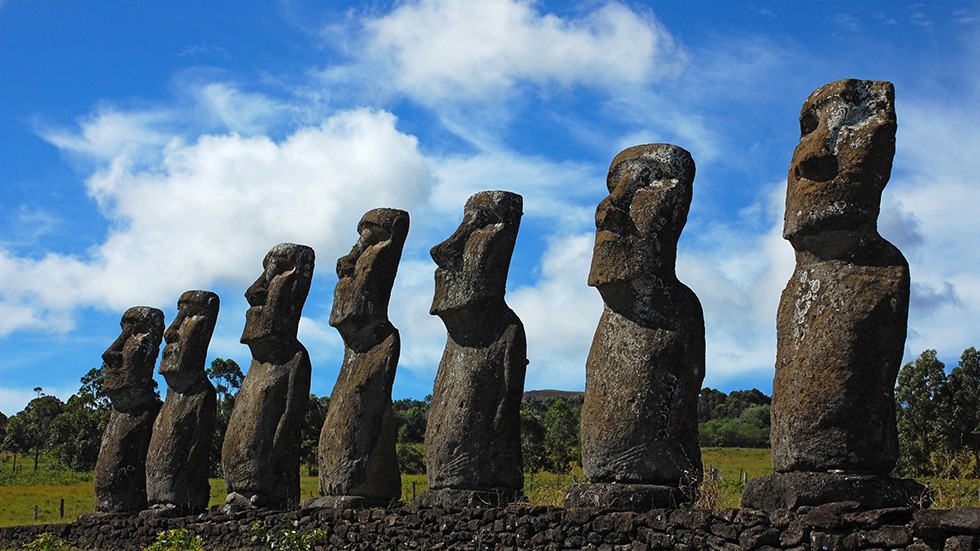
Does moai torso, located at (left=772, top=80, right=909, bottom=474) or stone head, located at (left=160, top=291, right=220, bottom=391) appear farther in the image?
stone head, located at (left=160, top=291, right=220, bottom=391)

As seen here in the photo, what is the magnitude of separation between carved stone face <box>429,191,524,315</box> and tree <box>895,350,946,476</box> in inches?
708

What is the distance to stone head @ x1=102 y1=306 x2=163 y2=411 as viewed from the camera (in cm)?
1900

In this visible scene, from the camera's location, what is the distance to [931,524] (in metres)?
8.03

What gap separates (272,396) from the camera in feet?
53.1

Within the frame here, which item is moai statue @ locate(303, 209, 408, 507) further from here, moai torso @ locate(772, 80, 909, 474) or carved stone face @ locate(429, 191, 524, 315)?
moai torso @ locate(772, 80, 909, 474)

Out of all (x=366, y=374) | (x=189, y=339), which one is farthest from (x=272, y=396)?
(x=189, y=339)

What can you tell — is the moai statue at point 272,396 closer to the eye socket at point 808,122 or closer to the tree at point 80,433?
the eye socket at point 808,122

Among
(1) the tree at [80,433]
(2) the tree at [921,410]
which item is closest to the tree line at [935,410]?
(2) the tree at [921,410]

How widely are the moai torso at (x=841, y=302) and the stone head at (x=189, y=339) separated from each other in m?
10.9

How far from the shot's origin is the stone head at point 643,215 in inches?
438

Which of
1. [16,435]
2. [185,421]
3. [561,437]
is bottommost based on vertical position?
[185,421]

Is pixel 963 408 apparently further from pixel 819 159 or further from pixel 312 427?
pixel 819 159

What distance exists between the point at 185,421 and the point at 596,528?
9.09 metres

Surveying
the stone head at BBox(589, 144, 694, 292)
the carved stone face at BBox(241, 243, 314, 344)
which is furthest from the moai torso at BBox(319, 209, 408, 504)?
the stone head at BBox(589, 144, 694, 292)
